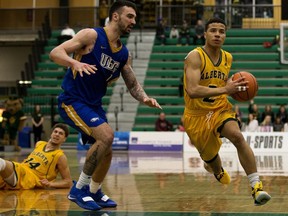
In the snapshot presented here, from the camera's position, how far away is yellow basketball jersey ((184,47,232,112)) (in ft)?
31.2

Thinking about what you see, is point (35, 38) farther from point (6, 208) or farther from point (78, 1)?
point (6, 208)

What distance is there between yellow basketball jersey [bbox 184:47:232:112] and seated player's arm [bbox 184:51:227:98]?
0.09 metres

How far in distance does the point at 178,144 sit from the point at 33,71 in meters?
9.91

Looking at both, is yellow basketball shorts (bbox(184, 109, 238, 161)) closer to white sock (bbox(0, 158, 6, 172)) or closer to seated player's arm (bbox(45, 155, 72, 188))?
seated player's arm (bbox(45, 155, 72, 188))

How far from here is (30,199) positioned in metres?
10.2

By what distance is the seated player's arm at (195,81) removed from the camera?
29.6 ft

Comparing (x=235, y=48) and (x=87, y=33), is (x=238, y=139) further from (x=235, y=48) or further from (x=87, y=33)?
(x=235, y=48)

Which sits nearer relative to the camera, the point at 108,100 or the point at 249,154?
the point at 249,154

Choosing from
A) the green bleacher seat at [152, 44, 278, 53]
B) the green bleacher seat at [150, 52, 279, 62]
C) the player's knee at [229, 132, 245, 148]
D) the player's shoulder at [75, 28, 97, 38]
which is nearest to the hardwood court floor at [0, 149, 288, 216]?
the player's knee at [229, 132, 245, 148]

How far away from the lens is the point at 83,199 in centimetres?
889

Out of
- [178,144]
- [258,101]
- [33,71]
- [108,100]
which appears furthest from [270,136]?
[33,71]

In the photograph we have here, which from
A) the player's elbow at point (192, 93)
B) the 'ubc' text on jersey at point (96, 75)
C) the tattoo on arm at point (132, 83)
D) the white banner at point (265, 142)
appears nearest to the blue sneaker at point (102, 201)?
the 'ubc' text on jersey at point (96, 75)

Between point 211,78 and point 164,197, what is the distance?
75.4 inches

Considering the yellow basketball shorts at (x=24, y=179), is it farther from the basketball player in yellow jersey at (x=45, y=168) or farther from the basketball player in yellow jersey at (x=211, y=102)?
the basketball player in yellow jersey at (x=211, y=102)
